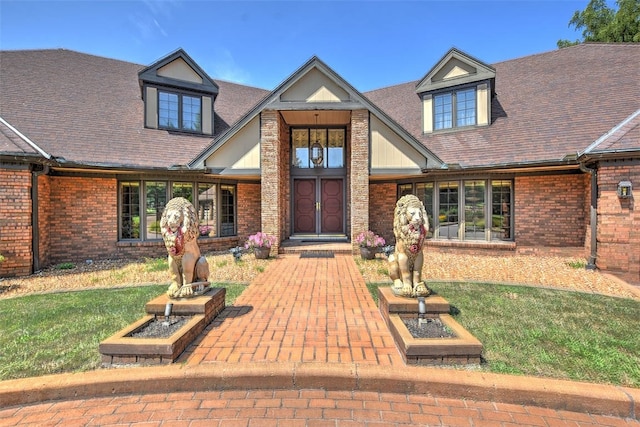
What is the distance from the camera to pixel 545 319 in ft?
14.3

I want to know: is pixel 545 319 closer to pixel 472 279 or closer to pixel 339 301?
pixel 472 279

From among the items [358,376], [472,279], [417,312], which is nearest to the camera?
[358,376]

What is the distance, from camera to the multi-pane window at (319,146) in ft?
39.0

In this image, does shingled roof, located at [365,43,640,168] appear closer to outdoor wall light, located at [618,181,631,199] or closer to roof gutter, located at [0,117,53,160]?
outdoor wall light, located at [618,181,631,199]

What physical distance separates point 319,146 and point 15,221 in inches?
370

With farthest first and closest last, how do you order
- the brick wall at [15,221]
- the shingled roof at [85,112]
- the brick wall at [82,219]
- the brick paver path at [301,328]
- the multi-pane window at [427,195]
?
1. the multi-pane window at [427,195]
2. the shingled roof at [85,112]
3. the brick wall at [82,219]
4. the brick wall at [15,221]
5. the brick paver path at [301,328]

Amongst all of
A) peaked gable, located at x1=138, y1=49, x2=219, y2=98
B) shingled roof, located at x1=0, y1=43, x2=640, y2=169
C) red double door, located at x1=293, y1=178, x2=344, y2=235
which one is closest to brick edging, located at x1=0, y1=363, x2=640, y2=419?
shingled roof, located at x1=0, y1=43, x2=640, y2=169

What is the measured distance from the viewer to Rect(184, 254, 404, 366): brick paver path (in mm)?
3311

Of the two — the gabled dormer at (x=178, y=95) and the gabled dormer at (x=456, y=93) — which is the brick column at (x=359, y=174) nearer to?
the gabled dormer at (x=456, y=93)

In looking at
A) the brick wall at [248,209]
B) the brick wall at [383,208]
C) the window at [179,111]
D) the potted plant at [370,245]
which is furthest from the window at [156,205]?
the brick wall at [383,208]

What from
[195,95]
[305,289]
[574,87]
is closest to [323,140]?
[195,95]

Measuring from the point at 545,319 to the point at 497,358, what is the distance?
1825mm

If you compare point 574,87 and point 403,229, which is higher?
point 574,87

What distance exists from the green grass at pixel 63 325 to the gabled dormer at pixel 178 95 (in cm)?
777
